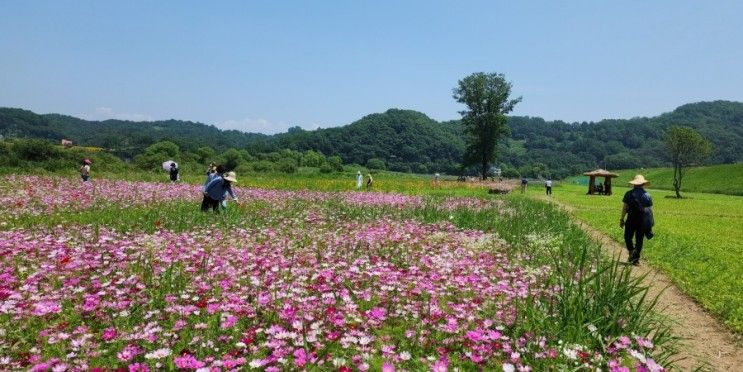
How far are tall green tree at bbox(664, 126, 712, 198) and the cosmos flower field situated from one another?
47.0 m

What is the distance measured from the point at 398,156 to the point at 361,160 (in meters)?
16.5

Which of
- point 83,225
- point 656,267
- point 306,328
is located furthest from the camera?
point 656,267

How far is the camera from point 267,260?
709 centimetres

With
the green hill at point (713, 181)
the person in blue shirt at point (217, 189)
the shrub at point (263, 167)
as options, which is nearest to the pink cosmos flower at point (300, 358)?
the person in blue shirt at point (217, 189)

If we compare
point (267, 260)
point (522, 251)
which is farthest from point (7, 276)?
point (522, 251)

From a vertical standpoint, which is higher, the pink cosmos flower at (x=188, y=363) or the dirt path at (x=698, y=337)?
the pink cosmos flower at (x=188, y=363)

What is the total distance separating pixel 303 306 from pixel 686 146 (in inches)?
2128

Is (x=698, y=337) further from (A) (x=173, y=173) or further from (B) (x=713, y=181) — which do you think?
(B) (x=713, y=181)

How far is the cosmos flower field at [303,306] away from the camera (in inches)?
154

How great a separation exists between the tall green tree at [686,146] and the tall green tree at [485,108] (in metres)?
24.8

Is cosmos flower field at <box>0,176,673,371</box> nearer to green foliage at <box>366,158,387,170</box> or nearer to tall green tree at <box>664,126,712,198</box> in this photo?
tall green tree at <box>664,126,712,198</box>

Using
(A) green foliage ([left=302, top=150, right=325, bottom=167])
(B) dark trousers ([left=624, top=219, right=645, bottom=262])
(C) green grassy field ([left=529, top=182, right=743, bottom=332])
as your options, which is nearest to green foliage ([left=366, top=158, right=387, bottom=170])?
(A) green foliage ([left=302, top=150, right=325, bottom=167])

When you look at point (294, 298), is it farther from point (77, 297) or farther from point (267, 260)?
point (77, 297)

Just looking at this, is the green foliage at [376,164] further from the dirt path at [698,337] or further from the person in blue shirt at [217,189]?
the dirt path at [698,337]
